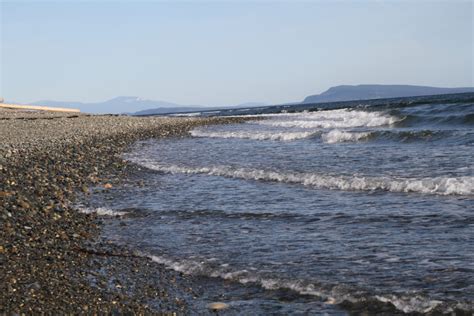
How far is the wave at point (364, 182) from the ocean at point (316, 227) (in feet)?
0.09

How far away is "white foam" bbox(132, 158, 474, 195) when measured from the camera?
1023 centimetres

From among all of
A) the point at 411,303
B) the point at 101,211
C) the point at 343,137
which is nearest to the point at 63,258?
the point at 101,211

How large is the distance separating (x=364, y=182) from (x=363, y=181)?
7 centimetres

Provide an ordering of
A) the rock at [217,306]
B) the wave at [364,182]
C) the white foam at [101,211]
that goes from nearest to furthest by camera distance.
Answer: the rock at [217,306]
the white foam at [101,211]
the wave at [364,182]

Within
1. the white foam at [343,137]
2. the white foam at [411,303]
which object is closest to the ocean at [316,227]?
the white foam at [411,303]

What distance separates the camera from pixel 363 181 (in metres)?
11.5

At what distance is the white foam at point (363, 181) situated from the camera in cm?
1023

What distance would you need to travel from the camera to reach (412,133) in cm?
2177

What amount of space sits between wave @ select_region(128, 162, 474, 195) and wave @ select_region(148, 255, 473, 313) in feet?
17.0

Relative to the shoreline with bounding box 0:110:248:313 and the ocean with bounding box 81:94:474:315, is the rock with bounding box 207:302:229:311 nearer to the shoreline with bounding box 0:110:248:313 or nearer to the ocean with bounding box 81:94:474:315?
the ocean with bounding box 81:94:474:315

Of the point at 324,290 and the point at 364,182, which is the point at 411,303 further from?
the point at 364,182

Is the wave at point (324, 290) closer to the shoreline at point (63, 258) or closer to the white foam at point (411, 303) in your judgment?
the white foam at point (411, 303)

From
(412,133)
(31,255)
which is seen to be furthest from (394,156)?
(31,255)

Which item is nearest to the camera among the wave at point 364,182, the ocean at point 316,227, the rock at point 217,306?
the rock at point 217,306
